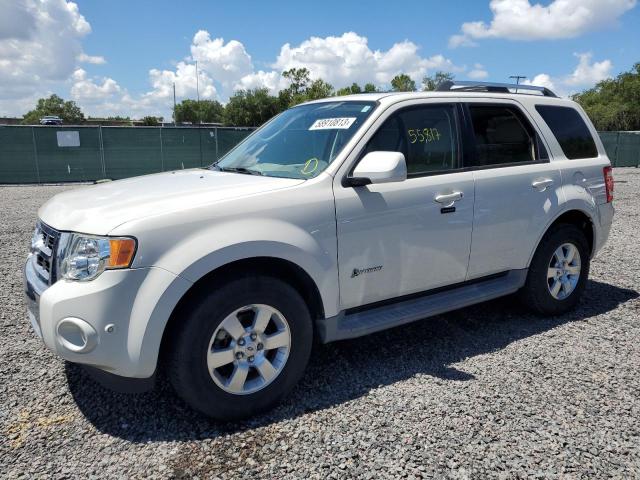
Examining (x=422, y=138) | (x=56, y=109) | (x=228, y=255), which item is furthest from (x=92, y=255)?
(x=56, y=109)

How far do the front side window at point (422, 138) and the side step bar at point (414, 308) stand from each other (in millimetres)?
924

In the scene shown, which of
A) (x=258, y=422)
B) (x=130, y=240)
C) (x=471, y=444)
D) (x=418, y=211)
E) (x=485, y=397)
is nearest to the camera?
(x=130, y=240)

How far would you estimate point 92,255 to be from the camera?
8.30ft

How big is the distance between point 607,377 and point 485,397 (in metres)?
0.96

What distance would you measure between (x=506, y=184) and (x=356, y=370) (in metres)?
1.82

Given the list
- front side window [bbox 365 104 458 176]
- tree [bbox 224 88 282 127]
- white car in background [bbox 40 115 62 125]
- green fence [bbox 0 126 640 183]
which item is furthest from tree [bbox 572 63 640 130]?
front side window [bbox 365 104 458 176]

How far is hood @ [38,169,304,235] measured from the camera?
2.64 metres

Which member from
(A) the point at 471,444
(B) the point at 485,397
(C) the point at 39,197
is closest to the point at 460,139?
(B) the point at 485,397

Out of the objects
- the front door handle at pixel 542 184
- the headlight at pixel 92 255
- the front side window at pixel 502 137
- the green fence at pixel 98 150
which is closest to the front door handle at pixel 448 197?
the front side window at pixel 502 137

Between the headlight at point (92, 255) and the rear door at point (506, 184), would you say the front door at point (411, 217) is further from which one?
the headlight at point (92, 255)

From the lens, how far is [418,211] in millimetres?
3404

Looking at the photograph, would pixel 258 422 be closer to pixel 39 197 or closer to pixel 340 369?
pixel 340 369

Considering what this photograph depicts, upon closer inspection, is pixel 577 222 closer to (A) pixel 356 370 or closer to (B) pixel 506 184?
(B) pixel 506 184

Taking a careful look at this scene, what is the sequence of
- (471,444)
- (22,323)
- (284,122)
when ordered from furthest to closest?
(22,323), (284,122), (471,444)
